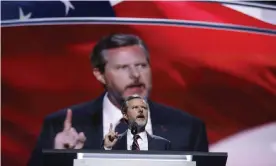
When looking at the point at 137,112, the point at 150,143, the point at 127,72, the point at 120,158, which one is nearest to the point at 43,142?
the point at 127,72

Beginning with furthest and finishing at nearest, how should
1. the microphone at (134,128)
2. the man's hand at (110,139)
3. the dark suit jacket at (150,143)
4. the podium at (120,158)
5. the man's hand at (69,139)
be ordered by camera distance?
1. the man's hand at (69,139)
2. the dark suit jacket at (150,143)
3. the man's hand at (110,139)
4. the microphone at (134,128)
5. the podium at (120,158)

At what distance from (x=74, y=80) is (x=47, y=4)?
529 millimetres

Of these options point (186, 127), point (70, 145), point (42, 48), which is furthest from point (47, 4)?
point (186, 127)

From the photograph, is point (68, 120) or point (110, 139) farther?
point (68, 120)

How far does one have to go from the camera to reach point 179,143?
144 inches

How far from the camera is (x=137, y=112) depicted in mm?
2568

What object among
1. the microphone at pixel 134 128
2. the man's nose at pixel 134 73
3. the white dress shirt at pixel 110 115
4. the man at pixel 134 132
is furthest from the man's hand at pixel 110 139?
the man's nose at pixel 134 73

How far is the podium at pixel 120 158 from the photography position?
2.05m

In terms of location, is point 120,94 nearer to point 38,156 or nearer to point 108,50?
point 108,50

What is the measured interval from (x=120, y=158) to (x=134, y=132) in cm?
24

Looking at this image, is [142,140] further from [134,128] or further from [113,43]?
[113,43]

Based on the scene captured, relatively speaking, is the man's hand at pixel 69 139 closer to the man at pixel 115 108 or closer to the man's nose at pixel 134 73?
the man at pixel 115 108

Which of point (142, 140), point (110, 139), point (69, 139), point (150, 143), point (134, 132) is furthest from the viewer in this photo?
point (69, 139)

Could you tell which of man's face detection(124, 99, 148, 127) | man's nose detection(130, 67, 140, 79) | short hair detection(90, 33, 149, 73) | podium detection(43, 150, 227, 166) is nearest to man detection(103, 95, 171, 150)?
man's face detection(124, 99, 148, 127)
